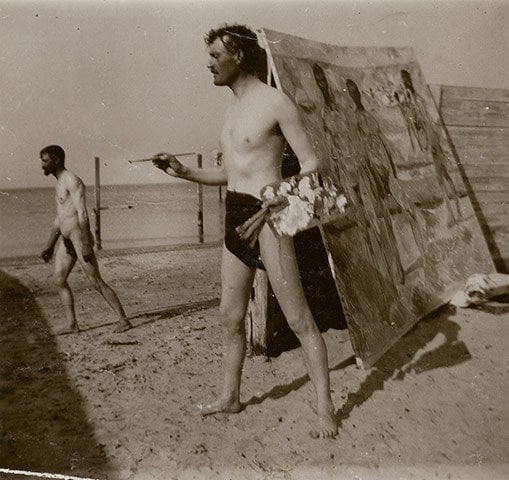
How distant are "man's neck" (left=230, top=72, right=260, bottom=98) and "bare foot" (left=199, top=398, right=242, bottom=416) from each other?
1.78m

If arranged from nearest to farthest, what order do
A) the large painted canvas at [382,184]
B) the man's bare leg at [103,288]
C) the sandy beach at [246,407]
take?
the sandy beach at [246,407], the large painted canvas at [382,184], the man's bare leg at [103,288]

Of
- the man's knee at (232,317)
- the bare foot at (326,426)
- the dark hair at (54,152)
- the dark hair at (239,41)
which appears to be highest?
the dark hair at (54,152)

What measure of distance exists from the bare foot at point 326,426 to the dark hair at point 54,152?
11.7 feet

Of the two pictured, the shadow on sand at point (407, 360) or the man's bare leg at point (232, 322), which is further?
the shadow on sand at point (407, 360)

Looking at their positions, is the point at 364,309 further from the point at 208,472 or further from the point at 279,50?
the point at 279,50

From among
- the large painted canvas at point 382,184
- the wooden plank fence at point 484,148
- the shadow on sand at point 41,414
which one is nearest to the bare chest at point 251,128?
the large painted canvas at point 382,184

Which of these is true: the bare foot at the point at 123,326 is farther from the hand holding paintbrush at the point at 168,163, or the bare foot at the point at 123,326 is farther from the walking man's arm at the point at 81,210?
the hand holding paintbrush at the point at 168,163

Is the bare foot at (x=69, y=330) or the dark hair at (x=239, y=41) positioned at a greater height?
the dark hair at (x=239, y=41)

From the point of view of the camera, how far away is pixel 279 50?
12.3ft

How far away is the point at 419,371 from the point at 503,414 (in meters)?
0.60

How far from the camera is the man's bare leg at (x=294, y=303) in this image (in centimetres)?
278

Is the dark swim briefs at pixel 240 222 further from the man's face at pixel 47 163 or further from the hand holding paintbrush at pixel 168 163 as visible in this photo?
the man's face at pixel 47 163

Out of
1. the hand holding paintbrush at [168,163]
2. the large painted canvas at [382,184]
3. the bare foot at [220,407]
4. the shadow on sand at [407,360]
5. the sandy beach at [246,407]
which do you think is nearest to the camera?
the sandy beach at [246,407]

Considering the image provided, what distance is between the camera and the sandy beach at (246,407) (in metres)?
2.65
